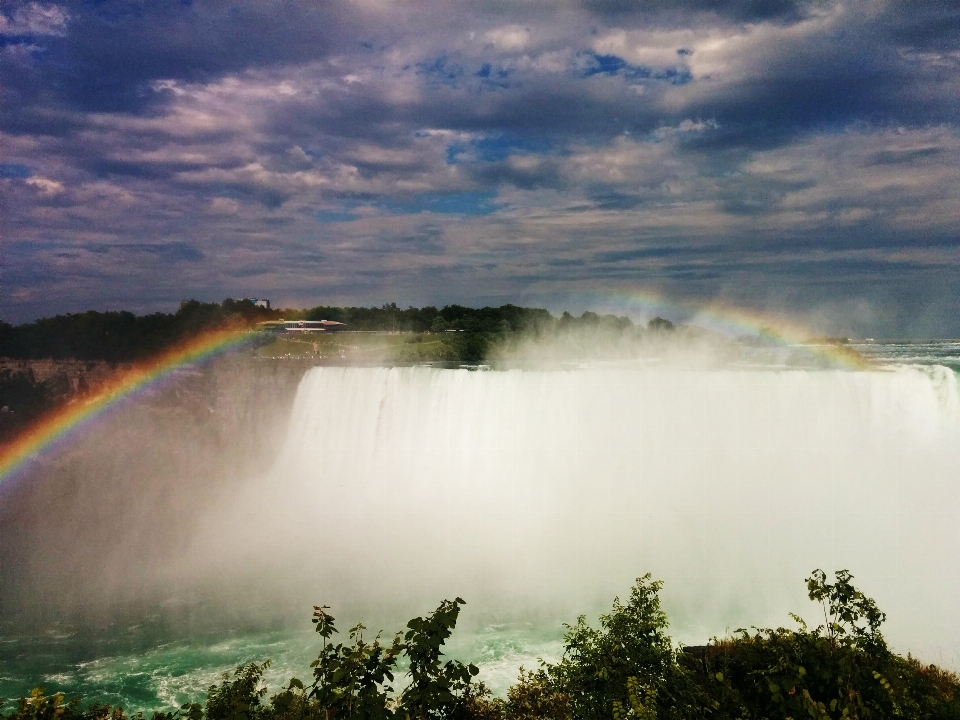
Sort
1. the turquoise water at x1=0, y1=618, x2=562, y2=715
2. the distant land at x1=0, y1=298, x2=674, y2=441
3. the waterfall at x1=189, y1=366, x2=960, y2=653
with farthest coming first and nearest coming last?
the distant land at x1=0, y1=298, x2=674, y2=441
the waterfall at x1=189, y1=366, x2=960, y2=653
the turquoise water at x1=0, y1=618, x2=562, y2=715

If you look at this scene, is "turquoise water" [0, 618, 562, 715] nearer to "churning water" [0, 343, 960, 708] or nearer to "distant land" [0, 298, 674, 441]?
"churning water" [0, 343, 960, 708]

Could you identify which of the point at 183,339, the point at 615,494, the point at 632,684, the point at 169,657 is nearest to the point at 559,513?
the point at 615,494

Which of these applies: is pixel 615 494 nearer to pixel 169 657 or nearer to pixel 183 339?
pixel 169 657

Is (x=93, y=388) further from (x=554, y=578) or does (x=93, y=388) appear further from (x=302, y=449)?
(x=554, y=578)

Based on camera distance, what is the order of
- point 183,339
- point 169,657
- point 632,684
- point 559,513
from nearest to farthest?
1. point 632,684
2. point 169,657
3. point 559,513
4. point 183,339

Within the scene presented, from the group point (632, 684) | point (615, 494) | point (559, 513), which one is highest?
point (632, 684)

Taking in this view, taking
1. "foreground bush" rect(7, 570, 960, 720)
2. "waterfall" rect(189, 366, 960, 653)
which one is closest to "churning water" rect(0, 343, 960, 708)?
"waterfall" rect(189, 366, 960, 653)
